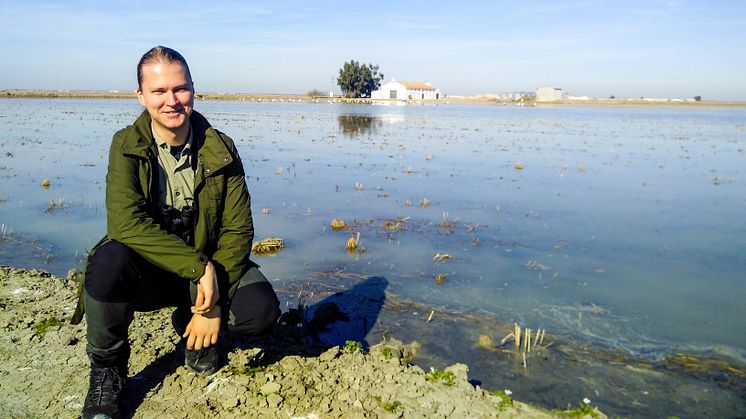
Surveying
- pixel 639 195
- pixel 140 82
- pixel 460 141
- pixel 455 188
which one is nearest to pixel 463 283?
pixel 140 82

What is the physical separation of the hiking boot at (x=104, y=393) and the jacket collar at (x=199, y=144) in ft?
4.57

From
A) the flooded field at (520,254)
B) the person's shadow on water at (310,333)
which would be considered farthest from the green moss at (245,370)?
the flooded field at (520,254)

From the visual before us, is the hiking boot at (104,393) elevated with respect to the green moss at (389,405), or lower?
elevated

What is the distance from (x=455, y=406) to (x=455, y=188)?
31.6 feet

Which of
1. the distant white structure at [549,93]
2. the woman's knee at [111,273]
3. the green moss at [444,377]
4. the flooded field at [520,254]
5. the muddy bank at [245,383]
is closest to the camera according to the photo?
the woman's knee at [111,273]

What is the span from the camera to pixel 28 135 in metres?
23.4

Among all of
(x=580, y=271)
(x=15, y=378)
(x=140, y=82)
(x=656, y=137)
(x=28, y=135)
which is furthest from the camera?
(x=656, y=137)

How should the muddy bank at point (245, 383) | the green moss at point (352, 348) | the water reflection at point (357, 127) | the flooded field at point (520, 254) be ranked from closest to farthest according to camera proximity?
the muddy bank at point (245, 383), the green moss at point (352, 348), the flooded field at point (520, 254), the water reflection at point (357, 127)

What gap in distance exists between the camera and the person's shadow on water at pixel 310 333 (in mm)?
3833

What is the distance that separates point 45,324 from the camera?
4.56 metres

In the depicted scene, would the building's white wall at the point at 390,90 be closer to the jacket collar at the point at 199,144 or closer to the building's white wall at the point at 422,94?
the building's white wall at the point at 422,94

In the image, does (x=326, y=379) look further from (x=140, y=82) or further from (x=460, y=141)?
(x=460, y=141)

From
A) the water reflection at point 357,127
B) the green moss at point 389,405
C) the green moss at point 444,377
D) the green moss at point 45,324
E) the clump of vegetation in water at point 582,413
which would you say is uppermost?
the green moss at point 45,324

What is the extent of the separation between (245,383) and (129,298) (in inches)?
38.6
